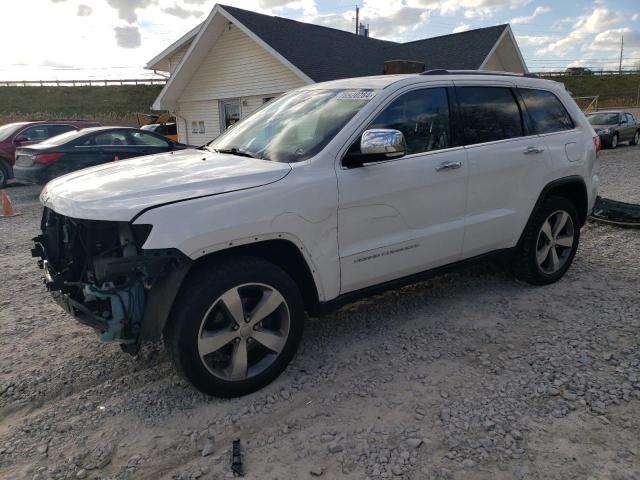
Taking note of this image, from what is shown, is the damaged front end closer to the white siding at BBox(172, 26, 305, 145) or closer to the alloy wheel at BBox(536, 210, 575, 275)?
the alloy wheel at BBox(536, 210, 575, 275)

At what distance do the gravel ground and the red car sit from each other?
10.1 meters

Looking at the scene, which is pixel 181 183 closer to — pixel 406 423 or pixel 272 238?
pixel 272 238

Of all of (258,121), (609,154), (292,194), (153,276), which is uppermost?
(258,121)

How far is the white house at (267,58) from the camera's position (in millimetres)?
15625

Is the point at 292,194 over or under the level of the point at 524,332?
over

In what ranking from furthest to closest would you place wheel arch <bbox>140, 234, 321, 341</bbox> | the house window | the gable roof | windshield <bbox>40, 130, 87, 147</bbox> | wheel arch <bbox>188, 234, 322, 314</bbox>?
the house window
the gable roof
windshield <bbox>40, 130, 87, 147</bbox>
wheel arch <bbox>188, 234, 322, 314</bbox>
wheel arch <bbox>140, 234, 321, 341</bbox>

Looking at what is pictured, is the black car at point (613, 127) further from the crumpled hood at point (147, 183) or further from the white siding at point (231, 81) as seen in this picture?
the crumpled hood at point (147, 183)

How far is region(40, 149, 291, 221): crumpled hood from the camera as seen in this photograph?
272cm

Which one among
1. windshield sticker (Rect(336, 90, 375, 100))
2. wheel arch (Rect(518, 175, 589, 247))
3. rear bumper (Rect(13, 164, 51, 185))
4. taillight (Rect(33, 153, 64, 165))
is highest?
windshield sticker (Rect(336, 90, 375, 100))

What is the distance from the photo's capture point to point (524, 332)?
385cm

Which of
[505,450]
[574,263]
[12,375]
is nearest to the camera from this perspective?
[505,450]

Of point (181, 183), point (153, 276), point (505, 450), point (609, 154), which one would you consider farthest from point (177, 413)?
point (609, 154)

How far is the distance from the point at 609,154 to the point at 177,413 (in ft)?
65.0

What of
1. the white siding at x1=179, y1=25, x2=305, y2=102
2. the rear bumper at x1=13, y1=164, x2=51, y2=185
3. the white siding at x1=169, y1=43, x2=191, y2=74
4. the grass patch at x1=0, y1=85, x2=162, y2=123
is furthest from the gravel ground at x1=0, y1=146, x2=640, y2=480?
the grass patch at x1=0, y1=85, x2=162, y2=123
